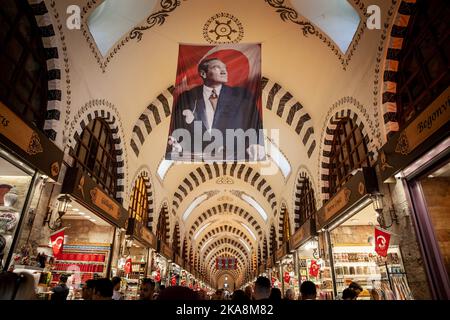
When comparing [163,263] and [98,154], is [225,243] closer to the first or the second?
[163,263]

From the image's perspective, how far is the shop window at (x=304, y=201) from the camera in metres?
10.3

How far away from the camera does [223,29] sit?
7.80 meters

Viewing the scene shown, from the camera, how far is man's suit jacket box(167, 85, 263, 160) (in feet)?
20.1

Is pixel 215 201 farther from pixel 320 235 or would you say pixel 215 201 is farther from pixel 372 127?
pixel 372 127

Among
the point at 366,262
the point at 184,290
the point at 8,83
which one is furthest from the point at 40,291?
the point at 366,262

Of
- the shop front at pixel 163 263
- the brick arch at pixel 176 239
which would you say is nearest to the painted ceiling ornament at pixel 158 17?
the shop front at pixel 163 263

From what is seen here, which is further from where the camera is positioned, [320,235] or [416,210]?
[320,235]

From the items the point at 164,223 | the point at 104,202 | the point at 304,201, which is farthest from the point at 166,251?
the point at 104,202

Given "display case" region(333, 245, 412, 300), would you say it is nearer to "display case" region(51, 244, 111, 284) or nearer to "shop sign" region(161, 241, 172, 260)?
"display case" region(51, 244, 111, 284)

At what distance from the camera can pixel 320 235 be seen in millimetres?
8445

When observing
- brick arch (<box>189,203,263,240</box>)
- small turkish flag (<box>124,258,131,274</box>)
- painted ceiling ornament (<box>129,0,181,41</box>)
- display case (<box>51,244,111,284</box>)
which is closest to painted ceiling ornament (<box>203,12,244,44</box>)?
painted ceiling ornament (<box>129,0,181,41</box>)

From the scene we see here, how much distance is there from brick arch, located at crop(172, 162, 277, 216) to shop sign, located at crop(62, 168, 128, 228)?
25.9ft

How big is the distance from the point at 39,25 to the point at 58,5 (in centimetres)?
50
